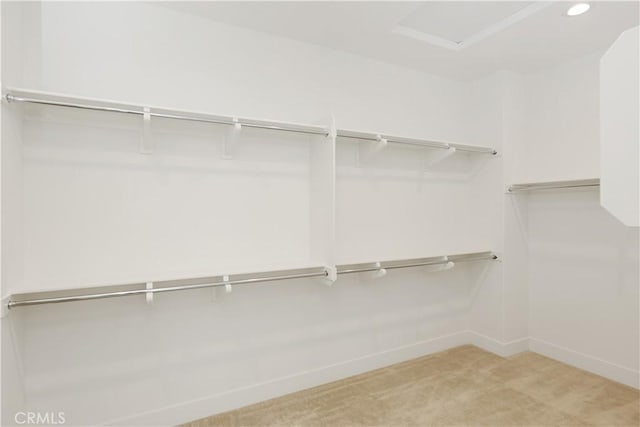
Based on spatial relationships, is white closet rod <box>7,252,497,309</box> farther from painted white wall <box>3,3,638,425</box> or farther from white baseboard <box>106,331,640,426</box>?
white baseboard <box>106,331,640,426</box>

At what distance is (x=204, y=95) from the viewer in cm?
212

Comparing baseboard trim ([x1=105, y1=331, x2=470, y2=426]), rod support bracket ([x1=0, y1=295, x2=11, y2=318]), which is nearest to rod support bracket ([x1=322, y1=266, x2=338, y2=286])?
baseboard trim ([x1=105, y1=331, x2=470, y2=426])

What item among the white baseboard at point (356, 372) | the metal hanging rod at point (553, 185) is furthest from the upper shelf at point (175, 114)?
the white baseboard at point (356, 372)

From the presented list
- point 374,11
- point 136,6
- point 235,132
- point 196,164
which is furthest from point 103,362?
point 374,11

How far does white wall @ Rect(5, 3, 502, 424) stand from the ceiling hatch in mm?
395

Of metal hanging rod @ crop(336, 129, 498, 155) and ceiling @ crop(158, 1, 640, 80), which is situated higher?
ceiling @ crop(158, 1, 640, 80)

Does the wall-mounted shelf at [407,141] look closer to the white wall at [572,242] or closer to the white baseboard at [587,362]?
the white wall at [572,242]

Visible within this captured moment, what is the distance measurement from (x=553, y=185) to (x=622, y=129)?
185cm

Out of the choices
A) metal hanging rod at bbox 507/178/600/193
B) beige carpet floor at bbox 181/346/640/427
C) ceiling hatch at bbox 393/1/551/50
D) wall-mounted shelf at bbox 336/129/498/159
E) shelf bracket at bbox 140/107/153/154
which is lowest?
beige carpet floor at bbox 181/346/640/427

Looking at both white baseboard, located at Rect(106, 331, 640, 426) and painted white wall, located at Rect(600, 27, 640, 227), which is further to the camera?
white baseboard, located at Rect(106, 331, 640, 426)

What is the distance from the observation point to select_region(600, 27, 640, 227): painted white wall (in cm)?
97

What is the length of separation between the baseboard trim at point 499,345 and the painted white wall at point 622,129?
228 cm

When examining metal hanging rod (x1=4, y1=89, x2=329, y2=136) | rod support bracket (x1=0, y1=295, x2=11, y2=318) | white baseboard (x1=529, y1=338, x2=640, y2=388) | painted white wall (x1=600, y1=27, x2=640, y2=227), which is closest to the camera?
painted white wall (x1=600, y1=27, x2=640, y2=227)

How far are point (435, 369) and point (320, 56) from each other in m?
2.48
